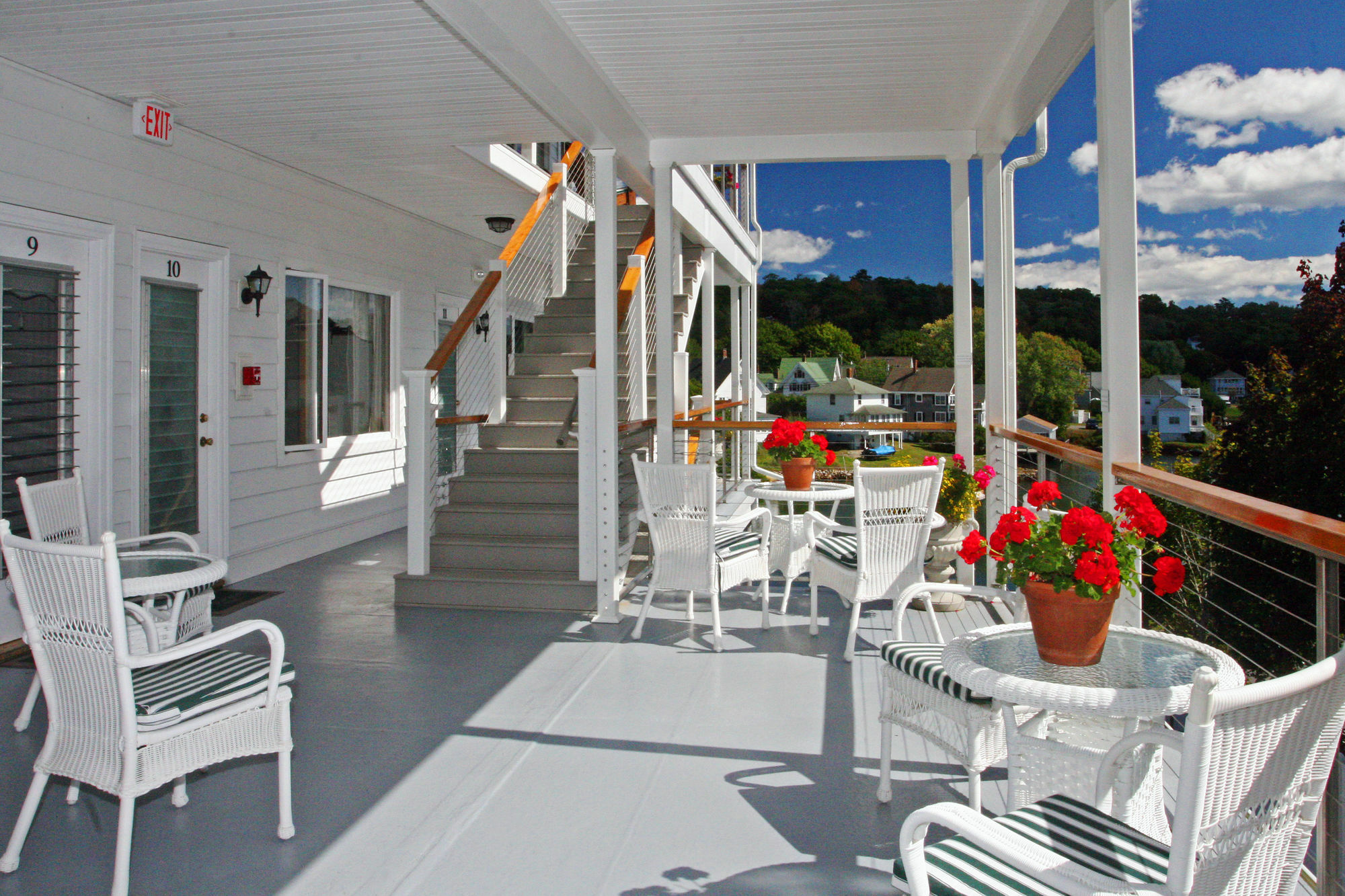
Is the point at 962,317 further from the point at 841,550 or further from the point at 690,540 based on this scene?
the point at 690,540

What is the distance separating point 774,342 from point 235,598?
100 feet

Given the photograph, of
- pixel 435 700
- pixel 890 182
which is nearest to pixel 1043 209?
pixel 890 182

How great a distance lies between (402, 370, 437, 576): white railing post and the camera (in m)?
5.38

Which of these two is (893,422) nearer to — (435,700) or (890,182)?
(435,700)

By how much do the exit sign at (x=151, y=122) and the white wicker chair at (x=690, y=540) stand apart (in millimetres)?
3199

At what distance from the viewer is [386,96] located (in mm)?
5027

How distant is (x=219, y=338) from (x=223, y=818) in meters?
3.80

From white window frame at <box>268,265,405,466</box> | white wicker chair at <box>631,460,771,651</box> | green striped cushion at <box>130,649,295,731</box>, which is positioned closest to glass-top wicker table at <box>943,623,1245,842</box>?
green striped cushion at <box>130,649,295,731</box>

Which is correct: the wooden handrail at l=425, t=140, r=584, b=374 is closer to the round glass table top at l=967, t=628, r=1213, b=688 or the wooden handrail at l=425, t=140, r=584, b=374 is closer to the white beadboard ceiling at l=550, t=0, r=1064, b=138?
the white beadboard ceiling at l=550, t=0, r=1064, b=138

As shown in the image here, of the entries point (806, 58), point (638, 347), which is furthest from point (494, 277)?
point (806, 58)

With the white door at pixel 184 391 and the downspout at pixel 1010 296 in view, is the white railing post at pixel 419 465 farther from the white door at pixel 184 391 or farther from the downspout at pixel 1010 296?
the downspout at pixel 1010 296

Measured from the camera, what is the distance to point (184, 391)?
5602 millimetres

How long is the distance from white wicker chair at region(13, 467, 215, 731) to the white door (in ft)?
5.46

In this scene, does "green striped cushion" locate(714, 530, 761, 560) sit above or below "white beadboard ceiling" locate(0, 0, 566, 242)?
below
